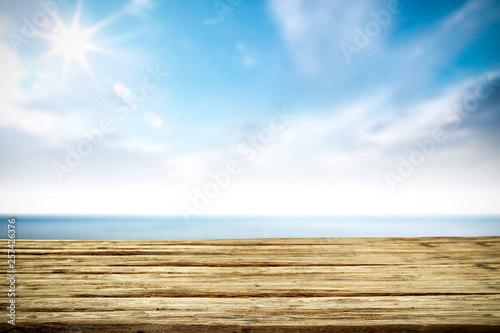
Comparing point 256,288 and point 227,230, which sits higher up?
point 256,288

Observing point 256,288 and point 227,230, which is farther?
point 227,230

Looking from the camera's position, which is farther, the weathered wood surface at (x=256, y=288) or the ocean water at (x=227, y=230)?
the ocean water at (x=227, y=230)

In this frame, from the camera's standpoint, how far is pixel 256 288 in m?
1.36

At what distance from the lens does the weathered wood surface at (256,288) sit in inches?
40.4

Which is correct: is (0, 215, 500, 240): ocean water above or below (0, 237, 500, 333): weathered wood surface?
below

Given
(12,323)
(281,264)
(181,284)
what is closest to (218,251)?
(281,264)

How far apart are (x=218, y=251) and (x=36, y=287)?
1.13 metres

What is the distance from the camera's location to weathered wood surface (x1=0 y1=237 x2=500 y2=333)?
3.37ft

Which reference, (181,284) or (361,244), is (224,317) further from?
(361,244)

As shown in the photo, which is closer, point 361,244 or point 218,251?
point 218,251

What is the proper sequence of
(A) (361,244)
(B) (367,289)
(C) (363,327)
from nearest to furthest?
1. (C) (363,327)
2. (B) (367,289)
3. (A) (361,244)

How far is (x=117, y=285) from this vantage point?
1.40m

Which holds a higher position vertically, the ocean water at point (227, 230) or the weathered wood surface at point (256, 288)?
the weathered wood surface at point (256, 288)

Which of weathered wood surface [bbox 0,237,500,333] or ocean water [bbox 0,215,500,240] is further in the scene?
ocean water [bbox 0,215,500,240]
